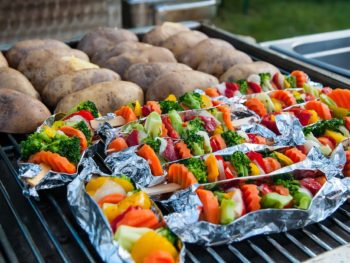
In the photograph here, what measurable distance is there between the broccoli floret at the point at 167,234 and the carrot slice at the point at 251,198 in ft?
1.21

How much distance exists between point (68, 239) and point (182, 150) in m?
0.68

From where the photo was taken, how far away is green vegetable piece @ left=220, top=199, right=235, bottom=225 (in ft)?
6.42

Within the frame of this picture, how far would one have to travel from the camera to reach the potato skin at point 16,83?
10.5 feet

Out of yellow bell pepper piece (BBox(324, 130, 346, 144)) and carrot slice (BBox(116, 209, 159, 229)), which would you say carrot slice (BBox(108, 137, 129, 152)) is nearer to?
carrot slice (BBox(116, 209, 159, 229))

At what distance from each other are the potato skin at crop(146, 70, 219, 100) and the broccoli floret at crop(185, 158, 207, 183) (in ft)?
3.20

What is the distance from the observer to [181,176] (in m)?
2.21

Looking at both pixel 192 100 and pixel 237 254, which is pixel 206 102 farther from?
pixel 237 254

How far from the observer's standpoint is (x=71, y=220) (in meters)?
2.20

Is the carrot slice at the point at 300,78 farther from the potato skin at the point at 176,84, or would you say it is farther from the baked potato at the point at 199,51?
the baked potato at the point at 199,51

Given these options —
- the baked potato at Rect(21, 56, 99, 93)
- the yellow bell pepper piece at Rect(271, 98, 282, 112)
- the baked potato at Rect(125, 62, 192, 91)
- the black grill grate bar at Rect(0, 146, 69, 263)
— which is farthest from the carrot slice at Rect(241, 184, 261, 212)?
the baked potato at Rect(21, 56, 99, 93)

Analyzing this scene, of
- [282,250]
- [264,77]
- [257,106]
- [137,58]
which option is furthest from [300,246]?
[137,58]

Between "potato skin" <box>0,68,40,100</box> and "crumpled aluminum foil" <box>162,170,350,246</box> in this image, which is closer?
"crumpled aluminum foil" <box>162,170,350,246</box>

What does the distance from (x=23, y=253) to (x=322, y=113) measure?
1772mm

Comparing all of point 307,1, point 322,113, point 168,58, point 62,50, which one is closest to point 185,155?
point 322,113
